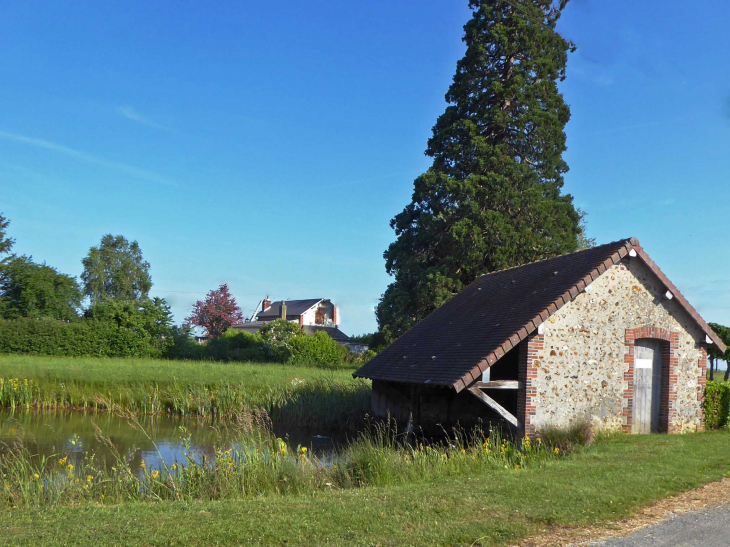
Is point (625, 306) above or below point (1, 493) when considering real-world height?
above

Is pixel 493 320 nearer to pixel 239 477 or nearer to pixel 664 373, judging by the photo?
pixel 664 373

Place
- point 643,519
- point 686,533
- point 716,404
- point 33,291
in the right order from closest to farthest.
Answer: point 686,533 → point 643,519 → point 716,404 → point 33,291

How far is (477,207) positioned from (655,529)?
67.5 feet

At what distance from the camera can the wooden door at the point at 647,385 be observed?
14.7 metres

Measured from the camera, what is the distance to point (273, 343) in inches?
1454

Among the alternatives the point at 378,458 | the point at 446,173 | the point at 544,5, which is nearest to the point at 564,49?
the point at 544,5

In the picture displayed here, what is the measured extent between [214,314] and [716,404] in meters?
48.9

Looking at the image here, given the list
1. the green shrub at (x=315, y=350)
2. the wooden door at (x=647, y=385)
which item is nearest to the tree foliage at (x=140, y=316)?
the green shrub at (x=315, y=350)

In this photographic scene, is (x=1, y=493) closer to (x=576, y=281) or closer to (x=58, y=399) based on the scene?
(x=576, y=281)

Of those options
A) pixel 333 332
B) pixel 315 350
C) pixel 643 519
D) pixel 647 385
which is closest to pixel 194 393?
pixel 647 385

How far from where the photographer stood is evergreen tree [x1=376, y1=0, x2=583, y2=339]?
87.4 feet

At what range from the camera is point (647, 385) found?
1480 cm

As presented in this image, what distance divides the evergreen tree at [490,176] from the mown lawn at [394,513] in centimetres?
1719

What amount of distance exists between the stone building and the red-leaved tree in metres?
44.9
